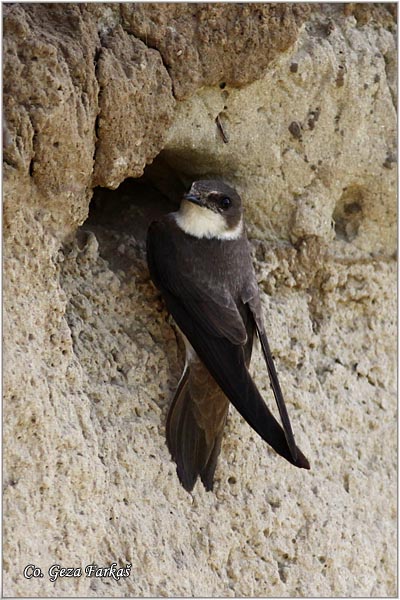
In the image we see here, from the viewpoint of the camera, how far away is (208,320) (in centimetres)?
271

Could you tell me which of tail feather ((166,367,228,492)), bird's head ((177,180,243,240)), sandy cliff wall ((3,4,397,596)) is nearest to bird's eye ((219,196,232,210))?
bird's head ((177,180,243,240))

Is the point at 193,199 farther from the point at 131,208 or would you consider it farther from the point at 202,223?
the point at 131,208

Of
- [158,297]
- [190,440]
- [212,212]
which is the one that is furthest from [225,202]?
[190,440]

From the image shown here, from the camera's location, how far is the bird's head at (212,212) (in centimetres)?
289

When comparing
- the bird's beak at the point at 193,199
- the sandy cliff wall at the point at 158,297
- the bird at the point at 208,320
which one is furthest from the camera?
the bird's beak at the point at 193,199

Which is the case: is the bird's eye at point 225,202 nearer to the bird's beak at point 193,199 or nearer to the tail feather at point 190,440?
the bird's beak at point 193,199

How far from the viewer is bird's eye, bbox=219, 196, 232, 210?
9.52 feet

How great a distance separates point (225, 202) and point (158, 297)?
285 mm

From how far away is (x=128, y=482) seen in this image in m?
2.54

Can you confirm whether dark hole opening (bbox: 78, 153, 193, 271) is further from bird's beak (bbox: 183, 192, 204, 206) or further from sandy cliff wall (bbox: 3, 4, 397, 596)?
bird's beak (bbox: 183, 192, 204, 206)

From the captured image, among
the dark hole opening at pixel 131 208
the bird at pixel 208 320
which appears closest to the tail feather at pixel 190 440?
the bird at pixel 208 320

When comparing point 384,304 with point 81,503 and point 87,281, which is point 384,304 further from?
point 81,503

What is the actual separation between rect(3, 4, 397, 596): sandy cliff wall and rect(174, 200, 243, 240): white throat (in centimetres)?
14

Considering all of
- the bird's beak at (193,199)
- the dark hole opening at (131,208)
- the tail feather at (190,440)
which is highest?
the bird's beak at (193,199)
